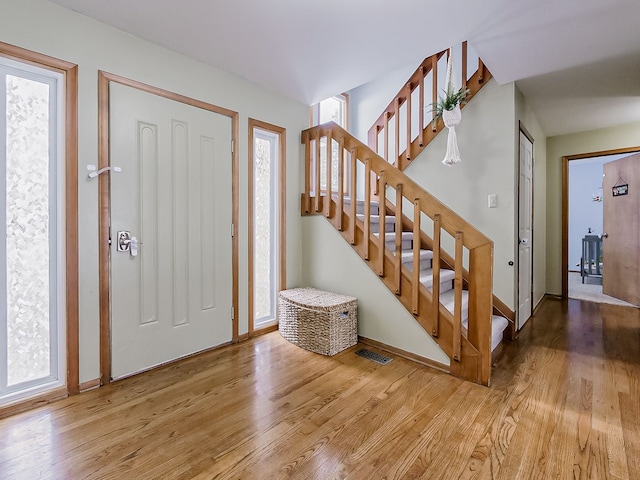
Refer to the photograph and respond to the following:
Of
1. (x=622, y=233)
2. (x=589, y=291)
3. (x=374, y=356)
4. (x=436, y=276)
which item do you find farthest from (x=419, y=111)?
(x=589, y=291)

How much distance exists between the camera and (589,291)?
488 centimetres

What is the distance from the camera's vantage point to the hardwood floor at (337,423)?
1360 mm

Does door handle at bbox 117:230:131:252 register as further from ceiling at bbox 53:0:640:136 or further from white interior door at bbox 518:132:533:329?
white interior door at bbox 518:132:533:329

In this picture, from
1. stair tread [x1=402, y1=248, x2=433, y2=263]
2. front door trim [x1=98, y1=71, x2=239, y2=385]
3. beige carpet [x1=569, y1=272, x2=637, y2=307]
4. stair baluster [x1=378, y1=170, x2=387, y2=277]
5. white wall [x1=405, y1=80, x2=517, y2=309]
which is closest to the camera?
Answer: front door trim [x1=98, y1=71, x2=239, y2=385]

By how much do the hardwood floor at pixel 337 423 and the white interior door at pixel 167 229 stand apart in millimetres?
245

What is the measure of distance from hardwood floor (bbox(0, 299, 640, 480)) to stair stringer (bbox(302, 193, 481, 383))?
0.12 metres

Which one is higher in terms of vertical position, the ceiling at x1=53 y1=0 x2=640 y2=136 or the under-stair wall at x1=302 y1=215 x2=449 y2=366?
the ceiling at x1=53 y1=0 x2=640 y2=136

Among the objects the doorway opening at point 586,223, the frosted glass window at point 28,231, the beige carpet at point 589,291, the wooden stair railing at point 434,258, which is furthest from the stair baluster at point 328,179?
the doorway opening at point 586,223

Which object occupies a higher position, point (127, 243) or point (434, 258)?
point (127, 243)

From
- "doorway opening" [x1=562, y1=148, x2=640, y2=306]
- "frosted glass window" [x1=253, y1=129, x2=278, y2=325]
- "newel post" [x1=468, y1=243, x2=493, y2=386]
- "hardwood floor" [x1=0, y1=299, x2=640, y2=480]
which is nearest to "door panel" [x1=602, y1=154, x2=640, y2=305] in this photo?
"doorway opening" [x1=562, y1=148, x2=640, y2=306]

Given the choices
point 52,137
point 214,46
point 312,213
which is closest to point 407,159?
point 312,213

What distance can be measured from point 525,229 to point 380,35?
2312 millimetres

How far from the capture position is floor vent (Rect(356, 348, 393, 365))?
2.41 m

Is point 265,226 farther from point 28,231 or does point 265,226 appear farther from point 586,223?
point 586,223
